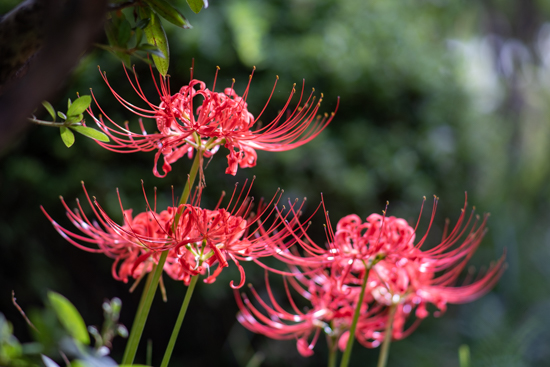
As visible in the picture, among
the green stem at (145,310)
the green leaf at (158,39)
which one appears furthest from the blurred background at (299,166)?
the green stem at (145,310)

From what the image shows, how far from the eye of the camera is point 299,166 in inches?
64.2

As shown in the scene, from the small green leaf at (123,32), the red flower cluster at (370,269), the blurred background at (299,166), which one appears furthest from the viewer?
the blurred background at (299,166)

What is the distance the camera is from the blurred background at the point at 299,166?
1504mm

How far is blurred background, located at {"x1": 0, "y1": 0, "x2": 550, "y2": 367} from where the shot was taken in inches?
59.2

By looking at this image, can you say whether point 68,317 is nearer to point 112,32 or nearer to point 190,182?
point 190,182

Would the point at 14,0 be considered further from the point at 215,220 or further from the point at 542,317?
the point at 542,317

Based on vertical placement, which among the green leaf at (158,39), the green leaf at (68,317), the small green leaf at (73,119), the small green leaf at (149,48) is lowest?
the green leaf at (68,317)

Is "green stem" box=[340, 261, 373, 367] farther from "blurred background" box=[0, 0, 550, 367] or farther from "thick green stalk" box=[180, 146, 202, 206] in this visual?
"blurred background" box=[0, 0, 550, 367]

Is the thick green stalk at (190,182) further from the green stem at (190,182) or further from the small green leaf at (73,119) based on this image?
the small green leaf at (73,119)

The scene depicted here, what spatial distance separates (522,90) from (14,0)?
374 cm

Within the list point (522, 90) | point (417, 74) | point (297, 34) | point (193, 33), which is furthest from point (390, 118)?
point (522, 90)

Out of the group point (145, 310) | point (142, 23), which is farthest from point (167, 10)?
point (145, 310)

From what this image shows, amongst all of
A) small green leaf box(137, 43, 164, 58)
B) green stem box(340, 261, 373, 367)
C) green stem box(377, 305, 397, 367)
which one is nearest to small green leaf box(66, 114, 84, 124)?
small green leaf box(137, 43, 164, 58)

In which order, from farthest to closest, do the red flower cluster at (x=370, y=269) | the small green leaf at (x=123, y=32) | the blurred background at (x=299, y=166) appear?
the blurred background at (x=299, y=166)
the red flower cluster at (x=370, y=269)
the small green leaf at (x=123, y=32)
